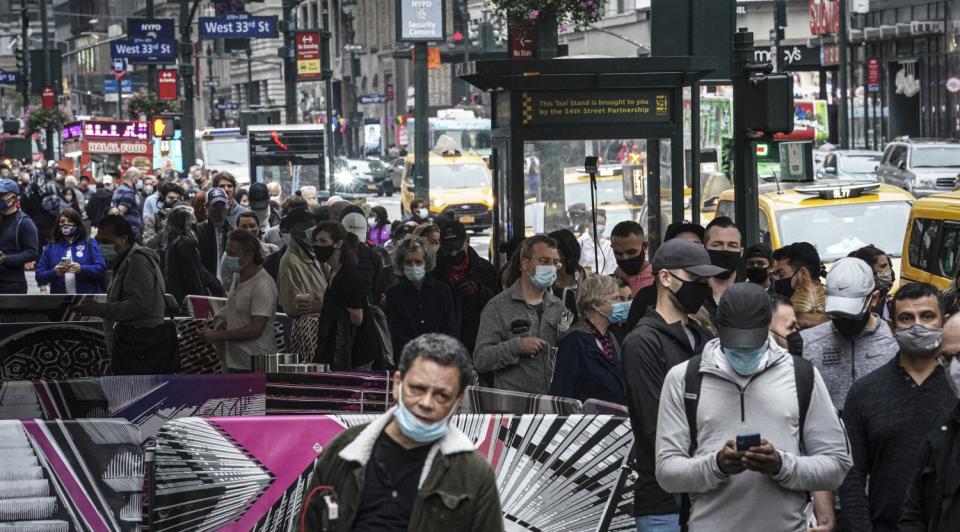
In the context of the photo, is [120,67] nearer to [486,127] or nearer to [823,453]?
[486,127]

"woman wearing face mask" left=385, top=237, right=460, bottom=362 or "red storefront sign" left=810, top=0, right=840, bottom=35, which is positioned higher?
"red storefront sign" left=810, top=0, right=840, bottom=35

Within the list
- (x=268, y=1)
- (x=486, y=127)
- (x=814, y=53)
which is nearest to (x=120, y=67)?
(x=268, y=1)

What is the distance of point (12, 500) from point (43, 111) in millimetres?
61274

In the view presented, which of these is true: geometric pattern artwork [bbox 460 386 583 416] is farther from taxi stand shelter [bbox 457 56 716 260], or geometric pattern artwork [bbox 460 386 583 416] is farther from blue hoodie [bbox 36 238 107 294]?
blue hoodie [bbox 36 238 107 294]

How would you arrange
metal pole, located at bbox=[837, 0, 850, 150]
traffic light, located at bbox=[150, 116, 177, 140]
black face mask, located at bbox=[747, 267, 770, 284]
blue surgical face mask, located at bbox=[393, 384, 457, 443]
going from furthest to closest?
traffic light, located at bbox=[150, 116, 177, 140] → metal pole, located at bbox=[837, 0, 850, 150] → black face mask, located at bbox=[747, 267, 770, 284] → blue surgical face mask, located at bbox=[393, 384, 457, 443]

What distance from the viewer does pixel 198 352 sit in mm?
13469

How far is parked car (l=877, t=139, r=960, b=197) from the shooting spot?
36656 mm

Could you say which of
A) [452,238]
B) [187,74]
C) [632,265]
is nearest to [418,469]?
[632,265]

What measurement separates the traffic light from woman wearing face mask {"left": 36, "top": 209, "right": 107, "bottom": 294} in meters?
33.3

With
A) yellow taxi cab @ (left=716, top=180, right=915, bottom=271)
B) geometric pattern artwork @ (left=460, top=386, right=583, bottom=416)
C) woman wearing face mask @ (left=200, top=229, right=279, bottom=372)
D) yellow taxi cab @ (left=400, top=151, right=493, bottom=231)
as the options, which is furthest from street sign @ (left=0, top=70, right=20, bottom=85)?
geometric pattern artwork @ (left=460, top=386, right=583, bottom=416)

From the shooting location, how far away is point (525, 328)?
9.23 meters

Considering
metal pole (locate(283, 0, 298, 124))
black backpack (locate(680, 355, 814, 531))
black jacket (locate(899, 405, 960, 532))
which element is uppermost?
metal pole (locate(283, 0, 298, 124))

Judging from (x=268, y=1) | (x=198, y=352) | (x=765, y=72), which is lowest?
(x=198, y=352)

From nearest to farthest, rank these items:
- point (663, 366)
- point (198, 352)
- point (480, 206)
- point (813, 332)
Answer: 1. point (663, 366)
2. point (813, 332)
3. point (198, 352)
4. point (480, 206)
